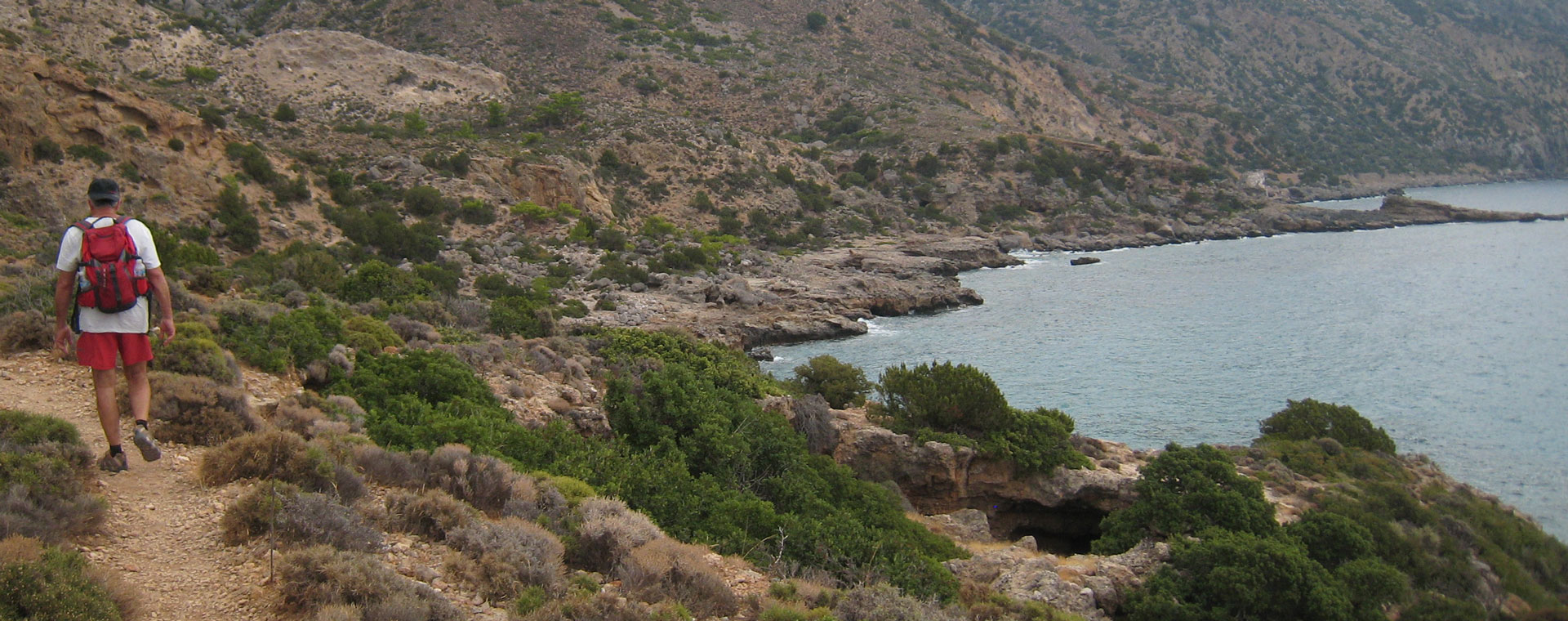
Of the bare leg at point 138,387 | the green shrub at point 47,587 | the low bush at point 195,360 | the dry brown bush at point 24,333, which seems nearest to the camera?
the green shrub at point 47,587

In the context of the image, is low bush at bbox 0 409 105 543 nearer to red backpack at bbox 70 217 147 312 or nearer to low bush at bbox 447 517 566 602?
red backpack at bbox 70 217 147 312

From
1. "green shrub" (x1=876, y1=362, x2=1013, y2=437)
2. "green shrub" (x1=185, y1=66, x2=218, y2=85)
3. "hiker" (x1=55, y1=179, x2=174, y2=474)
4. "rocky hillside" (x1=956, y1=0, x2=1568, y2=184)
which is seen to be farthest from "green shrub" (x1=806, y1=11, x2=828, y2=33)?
"hiker" (x1=55, y1=179, x2=174, y2=474)

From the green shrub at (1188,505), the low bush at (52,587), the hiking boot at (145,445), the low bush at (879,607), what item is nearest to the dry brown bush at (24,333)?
the hiking boot at (145,445)

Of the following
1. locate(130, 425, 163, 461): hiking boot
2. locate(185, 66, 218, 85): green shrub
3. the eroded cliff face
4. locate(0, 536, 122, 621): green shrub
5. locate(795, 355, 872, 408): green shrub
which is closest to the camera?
locate(0, 536, 122, 621): green shrub

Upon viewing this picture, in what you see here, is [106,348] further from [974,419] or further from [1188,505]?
[974,419]

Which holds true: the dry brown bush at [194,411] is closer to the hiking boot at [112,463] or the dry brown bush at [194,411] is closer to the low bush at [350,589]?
the hiking boot at [112,463]

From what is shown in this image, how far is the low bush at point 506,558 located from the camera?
6980 millimetres

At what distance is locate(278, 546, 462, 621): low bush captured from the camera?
19.6 ft

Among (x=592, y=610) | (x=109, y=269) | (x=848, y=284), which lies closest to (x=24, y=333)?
(x=109, y=269)

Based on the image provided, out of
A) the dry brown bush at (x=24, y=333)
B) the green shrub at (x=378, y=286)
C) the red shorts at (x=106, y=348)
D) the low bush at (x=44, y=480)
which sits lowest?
the green shrub at (x=378, y=286)

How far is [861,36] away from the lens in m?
92.8

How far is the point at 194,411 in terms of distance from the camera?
8.57 metres

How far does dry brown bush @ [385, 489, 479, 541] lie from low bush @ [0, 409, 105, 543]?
1993 millimetres

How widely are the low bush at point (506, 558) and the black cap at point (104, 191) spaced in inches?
137
